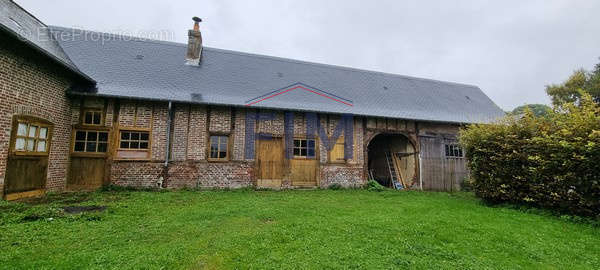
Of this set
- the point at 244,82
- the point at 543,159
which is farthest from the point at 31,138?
the point at 543,159

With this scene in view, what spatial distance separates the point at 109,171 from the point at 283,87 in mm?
6434

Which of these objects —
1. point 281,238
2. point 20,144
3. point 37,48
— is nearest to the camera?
point 281,238

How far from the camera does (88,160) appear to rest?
712cm

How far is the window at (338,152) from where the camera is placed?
357 inches

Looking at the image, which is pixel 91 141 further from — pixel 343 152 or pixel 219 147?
pixel 343 152

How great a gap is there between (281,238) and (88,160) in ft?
22.9

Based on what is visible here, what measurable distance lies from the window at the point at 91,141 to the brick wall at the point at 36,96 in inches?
9.1

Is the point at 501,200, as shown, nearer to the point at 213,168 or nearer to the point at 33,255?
the point at 213,168

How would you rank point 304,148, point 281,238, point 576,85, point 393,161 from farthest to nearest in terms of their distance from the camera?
point 576,85 < point 393,161 < point 304,148 < point 281,238

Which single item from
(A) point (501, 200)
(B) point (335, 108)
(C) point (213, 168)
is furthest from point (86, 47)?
(A) point (501, 200)

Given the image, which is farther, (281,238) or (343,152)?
(343,152)

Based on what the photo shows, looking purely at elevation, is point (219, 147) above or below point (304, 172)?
above

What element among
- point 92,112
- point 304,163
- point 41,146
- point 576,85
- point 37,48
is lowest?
point 304,163

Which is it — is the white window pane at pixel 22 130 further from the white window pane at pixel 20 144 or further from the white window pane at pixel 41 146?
the white window pane at pixel 41 146
